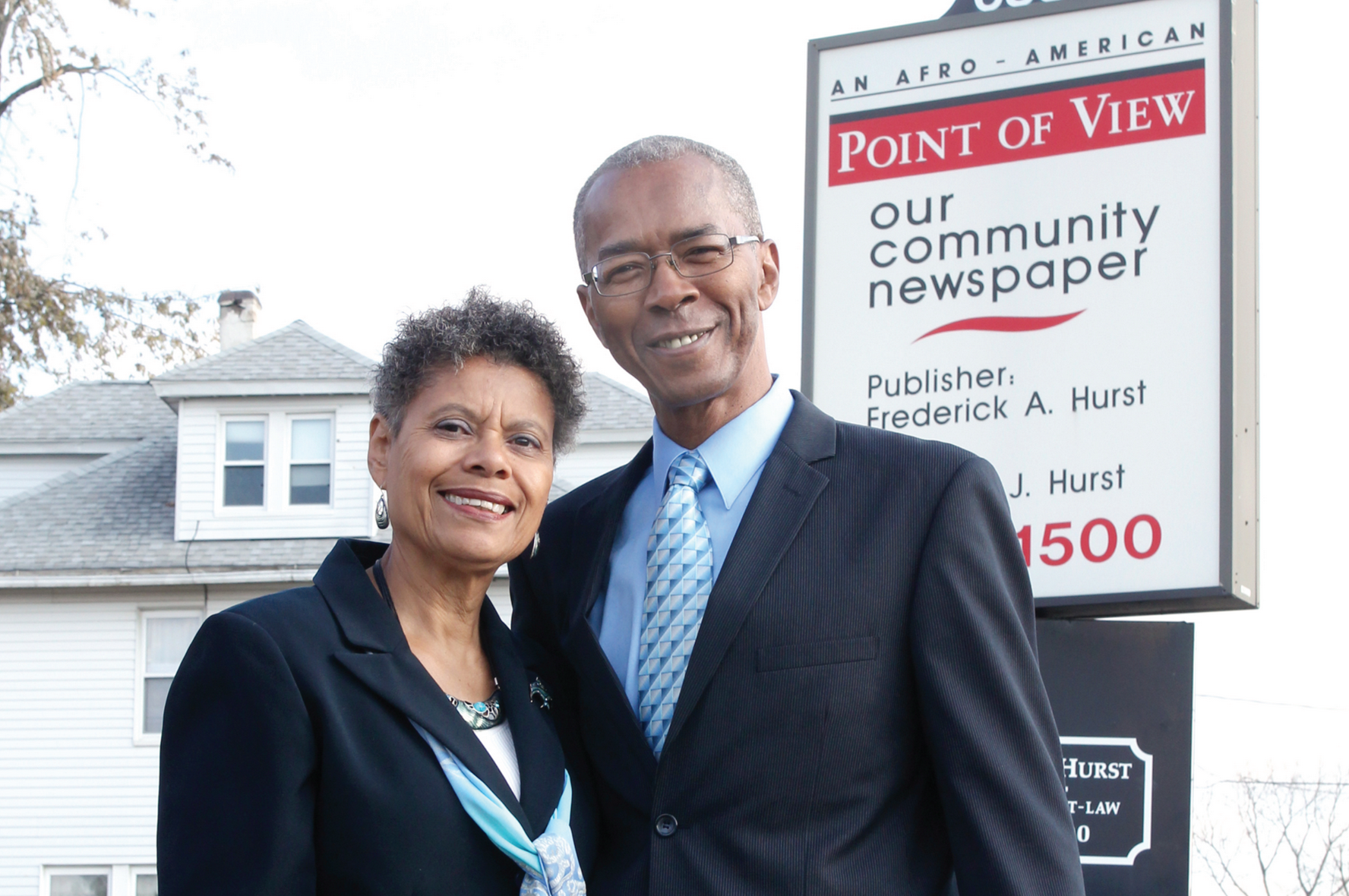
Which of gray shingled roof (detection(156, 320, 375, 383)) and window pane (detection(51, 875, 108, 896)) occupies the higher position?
gray shingled roof (detection(156, 320, 375, 383))

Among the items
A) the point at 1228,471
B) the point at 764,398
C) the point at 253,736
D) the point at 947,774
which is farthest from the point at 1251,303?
the point at 253,736

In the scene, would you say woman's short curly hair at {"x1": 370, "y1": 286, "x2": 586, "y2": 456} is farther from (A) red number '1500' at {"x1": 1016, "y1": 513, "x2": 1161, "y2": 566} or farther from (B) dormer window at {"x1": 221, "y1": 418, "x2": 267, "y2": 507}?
(B) dormer window at {"x1": 221, "y1": 418, "x2": 267, "y2": 507}

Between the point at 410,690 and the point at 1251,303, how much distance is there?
90.0 inches


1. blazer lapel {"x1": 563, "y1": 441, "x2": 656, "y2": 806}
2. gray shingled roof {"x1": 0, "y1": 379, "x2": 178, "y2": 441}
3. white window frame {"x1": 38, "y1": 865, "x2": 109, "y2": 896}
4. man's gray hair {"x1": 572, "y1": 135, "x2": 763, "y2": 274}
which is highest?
gray shingled roof {"x1": 0, "y1": 379, "x2": 178, "y2": 441}

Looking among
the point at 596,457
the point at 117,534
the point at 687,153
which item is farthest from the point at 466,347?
the point at 596,457

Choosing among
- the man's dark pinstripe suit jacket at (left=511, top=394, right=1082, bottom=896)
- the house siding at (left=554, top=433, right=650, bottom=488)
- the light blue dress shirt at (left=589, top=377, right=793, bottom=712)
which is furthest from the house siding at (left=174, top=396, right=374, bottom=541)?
the man's dark pinstripe suit jacket at (left=511, top=394, right=1082, bottom=896)

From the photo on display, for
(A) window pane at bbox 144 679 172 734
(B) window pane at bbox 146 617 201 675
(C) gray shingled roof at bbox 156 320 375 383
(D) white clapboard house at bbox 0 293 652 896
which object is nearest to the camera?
(D) white clapboard house at bbox 0 293 652 896

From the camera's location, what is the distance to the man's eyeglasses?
9.74ft

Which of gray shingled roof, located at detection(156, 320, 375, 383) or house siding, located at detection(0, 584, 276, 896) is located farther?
gray shingled roof, located at detection(156, 320, 375, 383)

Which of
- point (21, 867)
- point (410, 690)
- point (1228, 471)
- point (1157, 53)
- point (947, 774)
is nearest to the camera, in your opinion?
point (947, 774)

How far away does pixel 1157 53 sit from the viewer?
3852 millimetres

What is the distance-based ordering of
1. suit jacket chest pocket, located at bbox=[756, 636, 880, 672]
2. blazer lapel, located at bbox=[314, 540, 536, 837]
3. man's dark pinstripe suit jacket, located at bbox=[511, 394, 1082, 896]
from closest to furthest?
man's dark pinstripe suit jacket, located at bbox=[511, 394, 1082, 896] → suit jacket chest pocket, located at bbox=[756, 636, 880, 672] → blazer lapel, located at bbox=[314, 540, 536, 837]

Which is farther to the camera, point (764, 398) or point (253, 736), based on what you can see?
point (764, 398)

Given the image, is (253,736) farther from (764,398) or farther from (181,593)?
(181,593)
